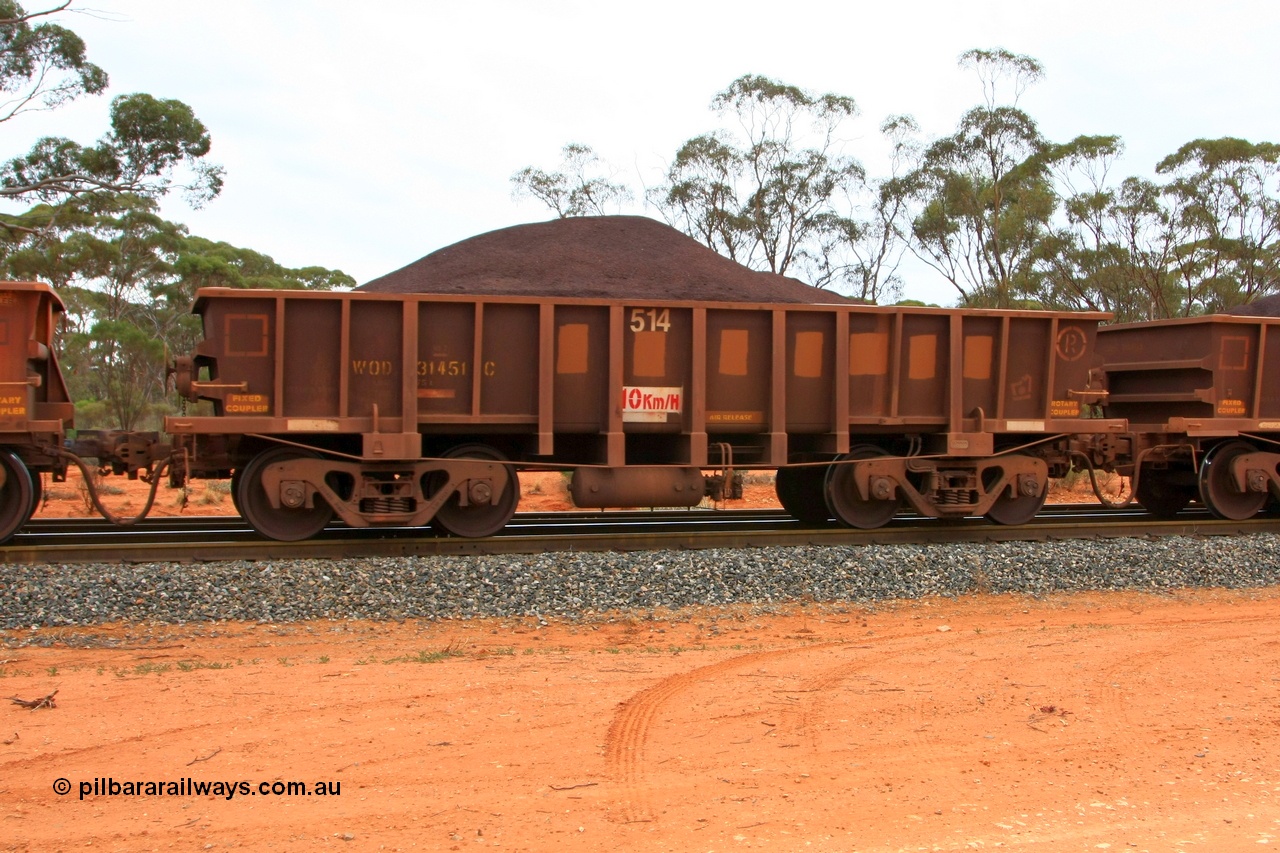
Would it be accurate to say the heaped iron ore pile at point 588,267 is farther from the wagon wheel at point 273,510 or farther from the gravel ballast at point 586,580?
the gravel ballast at point 586,580

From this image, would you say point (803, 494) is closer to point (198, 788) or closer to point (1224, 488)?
point (1224, 488)

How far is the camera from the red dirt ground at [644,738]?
4105 millimetres

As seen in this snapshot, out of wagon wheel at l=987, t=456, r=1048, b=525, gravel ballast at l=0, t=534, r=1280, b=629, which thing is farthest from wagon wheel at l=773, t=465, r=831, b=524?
gravel ballast at l=0, t=534, r=1280, b=629

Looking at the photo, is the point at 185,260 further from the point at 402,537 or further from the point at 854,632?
the point at 854,632

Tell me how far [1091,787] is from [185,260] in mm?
43307

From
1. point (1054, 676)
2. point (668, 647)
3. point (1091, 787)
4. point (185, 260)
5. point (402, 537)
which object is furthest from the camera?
point (185, 260)

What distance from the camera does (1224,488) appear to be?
500 inches

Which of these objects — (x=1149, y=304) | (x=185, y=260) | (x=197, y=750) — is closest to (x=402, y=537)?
(x=197, y=750)

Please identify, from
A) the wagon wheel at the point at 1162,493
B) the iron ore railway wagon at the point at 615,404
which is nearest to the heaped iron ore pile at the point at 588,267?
the wagon wheel at the point at 1162,493

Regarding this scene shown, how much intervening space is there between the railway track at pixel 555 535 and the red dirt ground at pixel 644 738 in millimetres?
1766

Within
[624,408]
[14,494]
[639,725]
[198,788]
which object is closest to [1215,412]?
[624,408]

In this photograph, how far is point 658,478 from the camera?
10672 mm

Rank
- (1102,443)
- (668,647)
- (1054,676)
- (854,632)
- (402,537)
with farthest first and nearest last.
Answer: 1. (1102,443)
2. (402,537)
3. (854,632)
4. (668,647)
5. (1054,676)

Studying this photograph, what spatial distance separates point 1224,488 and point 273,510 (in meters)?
10.8
